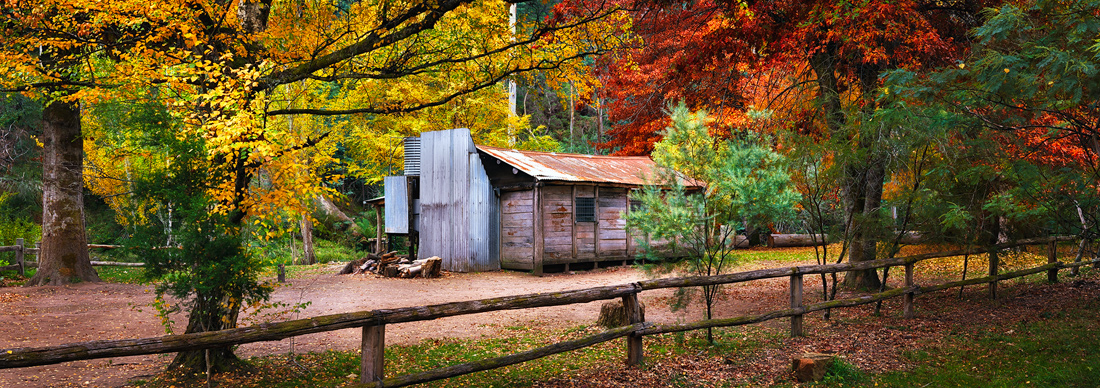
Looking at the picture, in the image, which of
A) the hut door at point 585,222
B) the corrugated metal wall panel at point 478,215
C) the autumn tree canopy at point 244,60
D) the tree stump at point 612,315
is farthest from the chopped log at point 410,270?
the tree stump at point 612,315

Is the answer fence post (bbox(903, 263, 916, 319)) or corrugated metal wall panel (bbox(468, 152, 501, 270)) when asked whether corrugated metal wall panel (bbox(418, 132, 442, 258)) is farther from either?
fence post (bbox(903, 263, 916, 319))

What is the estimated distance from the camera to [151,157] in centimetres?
590

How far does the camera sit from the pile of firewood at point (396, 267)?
54.7 ft

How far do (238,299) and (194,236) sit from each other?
0.68 m

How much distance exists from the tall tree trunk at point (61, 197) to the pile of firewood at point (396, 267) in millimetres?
6233

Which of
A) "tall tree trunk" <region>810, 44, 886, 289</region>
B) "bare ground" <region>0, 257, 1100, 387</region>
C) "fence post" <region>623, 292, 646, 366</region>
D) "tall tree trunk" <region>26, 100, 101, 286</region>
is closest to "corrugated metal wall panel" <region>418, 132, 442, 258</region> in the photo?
"bare ground" <region>0, 257, 1100, 387</region>

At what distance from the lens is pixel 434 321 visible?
1022cm

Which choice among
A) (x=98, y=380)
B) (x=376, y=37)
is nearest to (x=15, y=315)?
(x=98, y=380)

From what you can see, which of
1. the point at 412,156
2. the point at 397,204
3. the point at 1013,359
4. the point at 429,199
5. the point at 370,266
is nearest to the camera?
the point at 1013,359

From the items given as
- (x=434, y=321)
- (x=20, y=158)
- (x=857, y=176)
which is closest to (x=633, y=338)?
(x=434, y=321)

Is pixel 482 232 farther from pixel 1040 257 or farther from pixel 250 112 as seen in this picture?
pixel 1040 257

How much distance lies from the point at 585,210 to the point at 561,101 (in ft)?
31.7

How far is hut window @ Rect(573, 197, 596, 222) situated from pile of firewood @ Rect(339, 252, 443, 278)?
3.98m

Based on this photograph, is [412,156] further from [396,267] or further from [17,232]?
[17,232]
